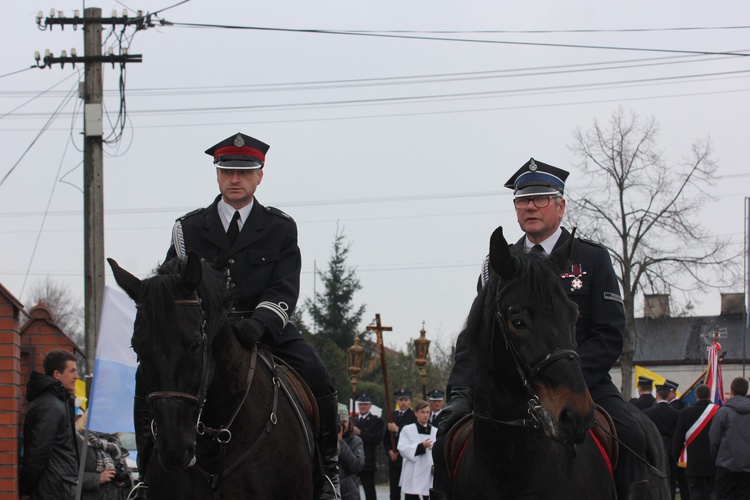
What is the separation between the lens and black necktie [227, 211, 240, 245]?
7359 mm

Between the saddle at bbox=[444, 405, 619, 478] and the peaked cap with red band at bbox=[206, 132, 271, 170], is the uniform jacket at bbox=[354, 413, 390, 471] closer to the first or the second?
the peaked cap with red band at bbox=[206, 132, 271, 170]

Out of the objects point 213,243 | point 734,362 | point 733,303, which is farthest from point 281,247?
point 733,303

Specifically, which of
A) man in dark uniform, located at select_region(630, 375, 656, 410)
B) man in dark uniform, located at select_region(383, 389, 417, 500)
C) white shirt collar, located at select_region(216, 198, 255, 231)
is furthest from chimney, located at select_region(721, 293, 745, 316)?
white shirt collar, located at select_region(216, 198, 255, 231)

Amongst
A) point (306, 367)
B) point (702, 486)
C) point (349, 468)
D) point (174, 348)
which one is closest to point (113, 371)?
point (306, 367)

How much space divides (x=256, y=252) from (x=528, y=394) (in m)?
2.23

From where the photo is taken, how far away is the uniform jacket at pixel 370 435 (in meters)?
20.9

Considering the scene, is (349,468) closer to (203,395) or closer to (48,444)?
(48,444)

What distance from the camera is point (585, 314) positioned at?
23.0 ft

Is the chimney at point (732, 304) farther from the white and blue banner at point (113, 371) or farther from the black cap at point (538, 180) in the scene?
the black cap at point (538, 180)

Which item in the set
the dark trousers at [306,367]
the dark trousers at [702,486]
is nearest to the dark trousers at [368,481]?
the dark trousers at [702,486]

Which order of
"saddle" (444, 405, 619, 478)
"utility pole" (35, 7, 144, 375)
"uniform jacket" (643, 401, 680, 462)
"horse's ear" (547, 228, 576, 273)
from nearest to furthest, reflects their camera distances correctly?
"horse's ear" (547, 228, 576, 273)
"saddle" (444, 405, 619, 478)
"utility pole" (35, 7, 144, 375)
"uniform jacket" (643, 401, 680, 462)

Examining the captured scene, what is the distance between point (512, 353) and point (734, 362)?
73.8 m

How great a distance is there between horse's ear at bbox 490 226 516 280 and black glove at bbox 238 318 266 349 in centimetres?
159

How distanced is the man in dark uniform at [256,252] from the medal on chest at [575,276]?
67.3 inches
